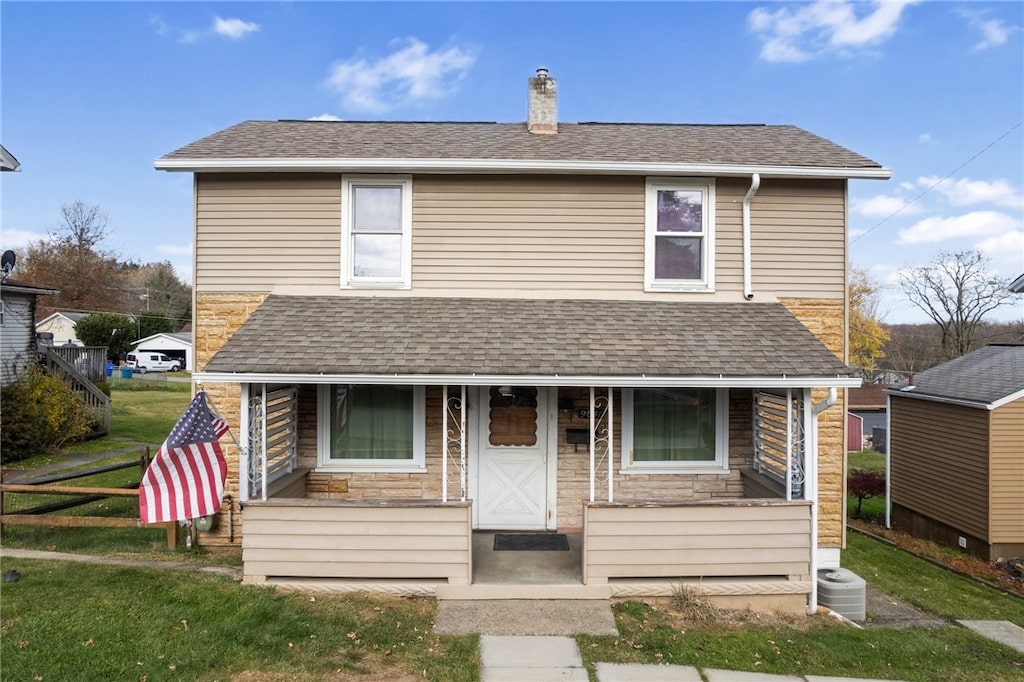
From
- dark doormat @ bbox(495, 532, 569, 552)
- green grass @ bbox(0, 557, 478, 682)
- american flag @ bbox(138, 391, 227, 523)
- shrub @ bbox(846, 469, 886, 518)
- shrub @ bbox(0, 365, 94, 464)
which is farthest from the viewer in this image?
shrub @ bbox(846, 469, 886, 518)

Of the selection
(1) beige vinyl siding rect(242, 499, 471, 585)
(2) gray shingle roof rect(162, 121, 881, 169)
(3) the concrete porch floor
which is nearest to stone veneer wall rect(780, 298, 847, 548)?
(2) gray shingle roof rect(162, 121, 881, 169)

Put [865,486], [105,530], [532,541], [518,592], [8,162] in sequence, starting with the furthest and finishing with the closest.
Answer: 1. [865,486]
2. [8,162]
3. [105,530]
4. [532,541]
5. [518,592]

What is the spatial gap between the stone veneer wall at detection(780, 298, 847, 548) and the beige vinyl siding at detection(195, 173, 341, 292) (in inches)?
264

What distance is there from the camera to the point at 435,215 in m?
7.87

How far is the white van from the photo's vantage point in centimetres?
4862

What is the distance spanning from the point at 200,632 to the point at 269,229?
513cm

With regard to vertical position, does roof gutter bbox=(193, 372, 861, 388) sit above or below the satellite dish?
below

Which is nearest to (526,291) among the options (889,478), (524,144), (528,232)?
(528,232)

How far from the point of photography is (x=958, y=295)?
3775 cm

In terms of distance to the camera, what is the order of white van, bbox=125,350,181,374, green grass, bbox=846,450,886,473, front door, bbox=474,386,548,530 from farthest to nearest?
white van, bbox=125,350,181,374
green grass, bbox=846,450,886,473
front door, bbox=474,386,548,530

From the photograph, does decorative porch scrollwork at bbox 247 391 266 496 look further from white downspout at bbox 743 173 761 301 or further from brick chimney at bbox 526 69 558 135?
white downspout at bbox 743 173 761 301

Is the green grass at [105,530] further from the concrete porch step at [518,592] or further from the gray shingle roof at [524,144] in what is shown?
the gray shingle roof at [524,144]

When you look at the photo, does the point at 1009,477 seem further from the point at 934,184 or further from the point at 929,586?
the point at 934,184

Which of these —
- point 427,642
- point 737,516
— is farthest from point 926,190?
point 427,642
